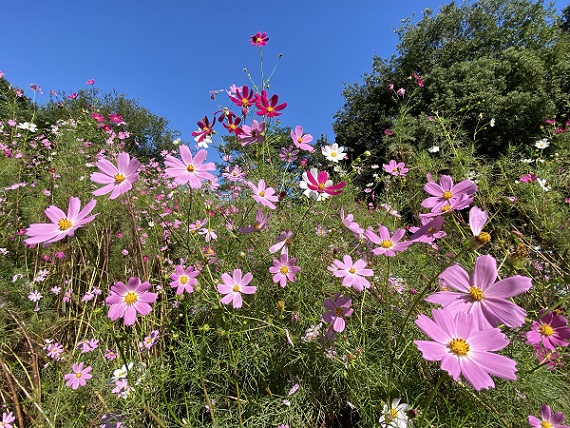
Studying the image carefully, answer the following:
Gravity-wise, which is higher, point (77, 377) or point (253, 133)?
point (253, 133)

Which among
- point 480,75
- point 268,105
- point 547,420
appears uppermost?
point 480,75

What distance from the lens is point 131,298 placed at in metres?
0.69

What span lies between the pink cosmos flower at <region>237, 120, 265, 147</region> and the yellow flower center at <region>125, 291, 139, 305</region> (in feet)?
1.88

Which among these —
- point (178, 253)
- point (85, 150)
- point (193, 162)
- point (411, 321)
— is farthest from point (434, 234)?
point (85, 150)

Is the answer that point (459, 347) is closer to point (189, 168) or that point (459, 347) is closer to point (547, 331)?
point (547, 331)

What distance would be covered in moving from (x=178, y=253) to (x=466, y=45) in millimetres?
12113

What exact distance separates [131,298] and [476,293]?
0.69 metres

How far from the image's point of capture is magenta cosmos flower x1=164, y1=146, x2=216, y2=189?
79cm

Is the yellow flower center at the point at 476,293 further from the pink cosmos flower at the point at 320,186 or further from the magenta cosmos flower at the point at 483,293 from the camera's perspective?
the pink cosmos flower at the point at 320,186

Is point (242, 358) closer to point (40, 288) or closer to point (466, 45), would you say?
point (40, 288)

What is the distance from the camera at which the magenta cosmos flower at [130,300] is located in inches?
25.3

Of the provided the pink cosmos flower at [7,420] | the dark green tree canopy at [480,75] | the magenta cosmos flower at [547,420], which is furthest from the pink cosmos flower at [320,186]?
the dark green tree canopy at [480,75]

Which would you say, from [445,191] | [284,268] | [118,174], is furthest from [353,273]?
[118,174]

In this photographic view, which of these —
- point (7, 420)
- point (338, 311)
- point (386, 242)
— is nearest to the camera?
point (338, 311)
